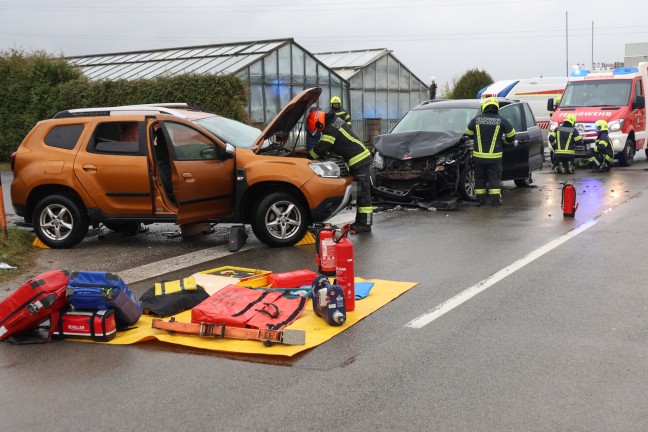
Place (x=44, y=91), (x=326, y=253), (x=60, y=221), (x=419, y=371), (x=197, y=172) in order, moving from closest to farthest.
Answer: (x=419, y=371) → (x=326, y=253) → (x=197, y=172) → (x=60, y=221) → (x=44, y=91)

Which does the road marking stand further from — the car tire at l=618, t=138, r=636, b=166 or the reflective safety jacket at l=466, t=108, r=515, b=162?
the car tire at l=618, t=138, r=636, b=166

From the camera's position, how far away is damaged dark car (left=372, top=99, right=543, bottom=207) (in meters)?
13.0

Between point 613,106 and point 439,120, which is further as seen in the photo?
point 613,106

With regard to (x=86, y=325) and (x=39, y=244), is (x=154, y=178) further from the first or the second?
(x=86, y=325)

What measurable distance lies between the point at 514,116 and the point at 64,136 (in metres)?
9.07

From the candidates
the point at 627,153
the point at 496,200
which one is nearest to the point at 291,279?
the point at 496,200

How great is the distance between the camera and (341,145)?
10594 millimetres

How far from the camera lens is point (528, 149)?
1517 cm

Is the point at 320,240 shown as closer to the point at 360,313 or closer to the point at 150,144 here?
the point at 360,313

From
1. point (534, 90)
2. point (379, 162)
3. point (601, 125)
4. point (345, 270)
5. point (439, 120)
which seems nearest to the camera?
point (345, 270)

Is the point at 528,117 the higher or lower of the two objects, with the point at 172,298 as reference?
higher

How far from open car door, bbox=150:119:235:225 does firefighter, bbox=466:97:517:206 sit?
488cm

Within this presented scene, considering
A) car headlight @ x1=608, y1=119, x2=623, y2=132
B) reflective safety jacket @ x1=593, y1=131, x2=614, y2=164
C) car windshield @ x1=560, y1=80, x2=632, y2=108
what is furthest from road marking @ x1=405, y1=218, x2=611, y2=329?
car windshield @ x1=560, y1=80, x2=632, y2=108

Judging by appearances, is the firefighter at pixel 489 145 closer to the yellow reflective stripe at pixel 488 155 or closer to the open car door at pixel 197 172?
the yellow reflective stripe at pixel 488 155
